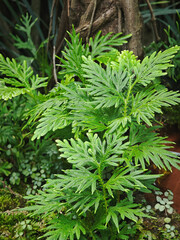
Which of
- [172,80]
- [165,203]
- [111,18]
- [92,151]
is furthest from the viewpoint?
[172,80]

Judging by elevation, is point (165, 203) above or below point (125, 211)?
below

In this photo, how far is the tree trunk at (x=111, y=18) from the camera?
1.84 m

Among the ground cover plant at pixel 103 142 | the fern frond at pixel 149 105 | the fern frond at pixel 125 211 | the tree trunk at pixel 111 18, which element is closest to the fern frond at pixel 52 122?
the ground cover plant at pixel 103 142

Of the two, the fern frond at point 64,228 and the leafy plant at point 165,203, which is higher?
the fern frond at point 64,228

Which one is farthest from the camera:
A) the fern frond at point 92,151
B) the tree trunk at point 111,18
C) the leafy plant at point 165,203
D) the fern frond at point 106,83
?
the tree trunk at point 111,18

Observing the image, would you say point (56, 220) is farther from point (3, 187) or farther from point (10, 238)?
point (3, 187)

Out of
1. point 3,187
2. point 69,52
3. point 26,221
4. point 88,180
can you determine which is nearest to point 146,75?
point 69,52

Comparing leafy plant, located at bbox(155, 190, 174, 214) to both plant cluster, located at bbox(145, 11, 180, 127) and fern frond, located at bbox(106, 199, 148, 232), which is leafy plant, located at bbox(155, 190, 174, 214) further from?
plant cluster, located at bbox(145, 11, 180, 127)

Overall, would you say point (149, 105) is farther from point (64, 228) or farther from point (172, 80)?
point (172, 80)

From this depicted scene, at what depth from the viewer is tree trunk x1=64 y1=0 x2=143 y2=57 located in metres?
1.84

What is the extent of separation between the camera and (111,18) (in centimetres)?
187

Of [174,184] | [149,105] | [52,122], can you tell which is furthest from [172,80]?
[52,122]

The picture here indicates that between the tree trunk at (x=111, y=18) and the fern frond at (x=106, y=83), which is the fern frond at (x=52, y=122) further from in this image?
the tree trunk at (x=111, y=18)

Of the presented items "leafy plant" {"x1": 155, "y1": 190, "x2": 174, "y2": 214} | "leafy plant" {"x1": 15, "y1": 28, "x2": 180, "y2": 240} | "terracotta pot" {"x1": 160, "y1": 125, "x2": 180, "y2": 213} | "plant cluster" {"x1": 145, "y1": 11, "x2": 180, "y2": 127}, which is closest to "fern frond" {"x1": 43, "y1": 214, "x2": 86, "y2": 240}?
"leafy plant" {"x1": 15, "y1": 28, "x2": 180, "y2": 240}
